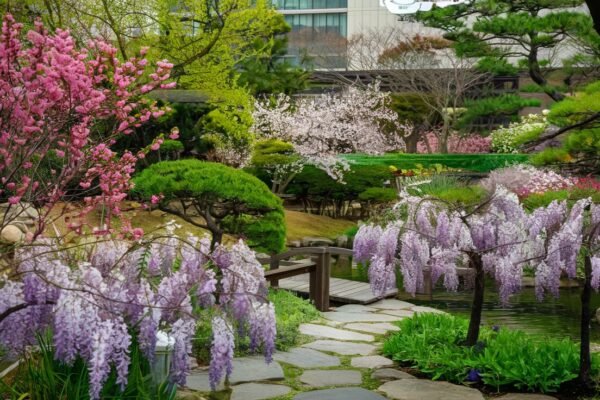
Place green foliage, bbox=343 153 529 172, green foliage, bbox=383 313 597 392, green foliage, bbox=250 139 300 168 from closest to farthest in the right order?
1. green foliage, bbox=383 313 597 392
2. green foliage, bbox=250 139 300 168
3. green foliage, bbox=343 153 529 172

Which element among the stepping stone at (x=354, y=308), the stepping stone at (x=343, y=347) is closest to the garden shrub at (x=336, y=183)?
the stepping stone at (x=354, y=308)

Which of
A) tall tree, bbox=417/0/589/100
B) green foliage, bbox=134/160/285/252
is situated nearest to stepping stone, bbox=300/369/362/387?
green foliage, bbox=134/160/285/252

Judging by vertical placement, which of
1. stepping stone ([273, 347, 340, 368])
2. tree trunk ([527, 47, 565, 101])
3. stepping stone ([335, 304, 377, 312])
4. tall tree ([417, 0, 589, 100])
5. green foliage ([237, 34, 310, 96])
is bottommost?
stepping stone ([335, 304, 377, 312])

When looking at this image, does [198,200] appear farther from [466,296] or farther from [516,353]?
[466,296]

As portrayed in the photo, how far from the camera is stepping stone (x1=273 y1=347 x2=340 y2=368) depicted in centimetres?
632

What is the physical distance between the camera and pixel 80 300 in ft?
11.1

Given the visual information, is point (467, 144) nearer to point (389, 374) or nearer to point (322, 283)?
point (322, 283)

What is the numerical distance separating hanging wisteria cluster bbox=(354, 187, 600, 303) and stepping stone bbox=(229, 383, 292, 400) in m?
1.40

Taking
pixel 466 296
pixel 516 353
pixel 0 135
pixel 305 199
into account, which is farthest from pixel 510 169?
pixel 0 135

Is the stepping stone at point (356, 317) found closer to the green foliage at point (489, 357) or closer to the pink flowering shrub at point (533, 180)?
the green foliage at point (489, 357)

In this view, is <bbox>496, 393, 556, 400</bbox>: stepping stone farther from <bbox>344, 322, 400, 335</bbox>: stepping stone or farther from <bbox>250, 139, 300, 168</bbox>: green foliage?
<bbox>250, 139, 300, 168</bbox>: green foliage

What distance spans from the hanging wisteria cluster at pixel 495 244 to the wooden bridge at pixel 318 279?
6.19ft

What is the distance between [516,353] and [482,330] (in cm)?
129

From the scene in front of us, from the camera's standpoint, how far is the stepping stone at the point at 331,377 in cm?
577
